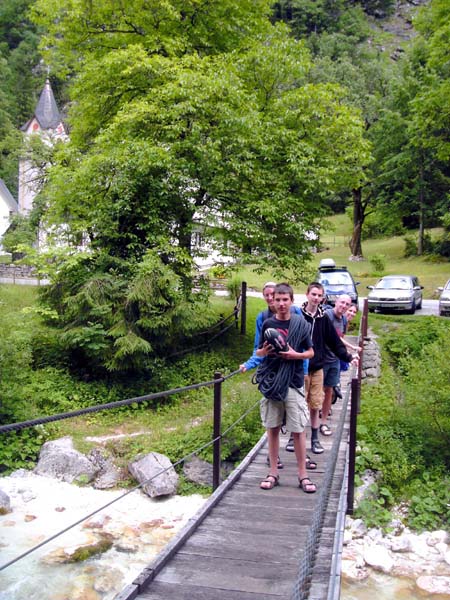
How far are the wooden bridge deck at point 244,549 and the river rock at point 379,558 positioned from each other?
287cm

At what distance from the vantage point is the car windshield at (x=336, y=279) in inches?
799

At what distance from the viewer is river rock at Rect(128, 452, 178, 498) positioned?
34.1 feet

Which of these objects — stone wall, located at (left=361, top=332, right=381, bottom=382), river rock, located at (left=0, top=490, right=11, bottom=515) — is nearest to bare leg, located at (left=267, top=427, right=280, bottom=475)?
river rock, located at (left=0, top=490, right=11, bottom=515)

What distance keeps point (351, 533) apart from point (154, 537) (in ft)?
10.4

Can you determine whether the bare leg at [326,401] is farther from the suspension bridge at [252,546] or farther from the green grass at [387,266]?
the green grass at [387,266]

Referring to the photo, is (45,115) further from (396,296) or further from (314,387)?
(314,387)

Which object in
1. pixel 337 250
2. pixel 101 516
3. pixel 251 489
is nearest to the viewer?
pixel 251 489

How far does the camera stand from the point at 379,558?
818 cm

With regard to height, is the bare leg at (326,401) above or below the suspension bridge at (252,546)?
above

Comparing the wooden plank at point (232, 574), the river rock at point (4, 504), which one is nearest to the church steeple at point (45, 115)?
the river rock at point (4, 504)

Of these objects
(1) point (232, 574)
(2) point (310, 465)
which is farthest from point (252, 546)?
(2) point (310, 465)

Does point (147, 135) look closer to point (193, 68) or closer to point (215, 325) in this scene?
point (193, 68)

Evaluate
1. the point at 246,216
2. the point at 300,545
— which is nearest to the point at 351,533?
the point at 300,545

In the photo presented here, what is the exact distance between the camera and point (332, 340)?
20.2 ft
